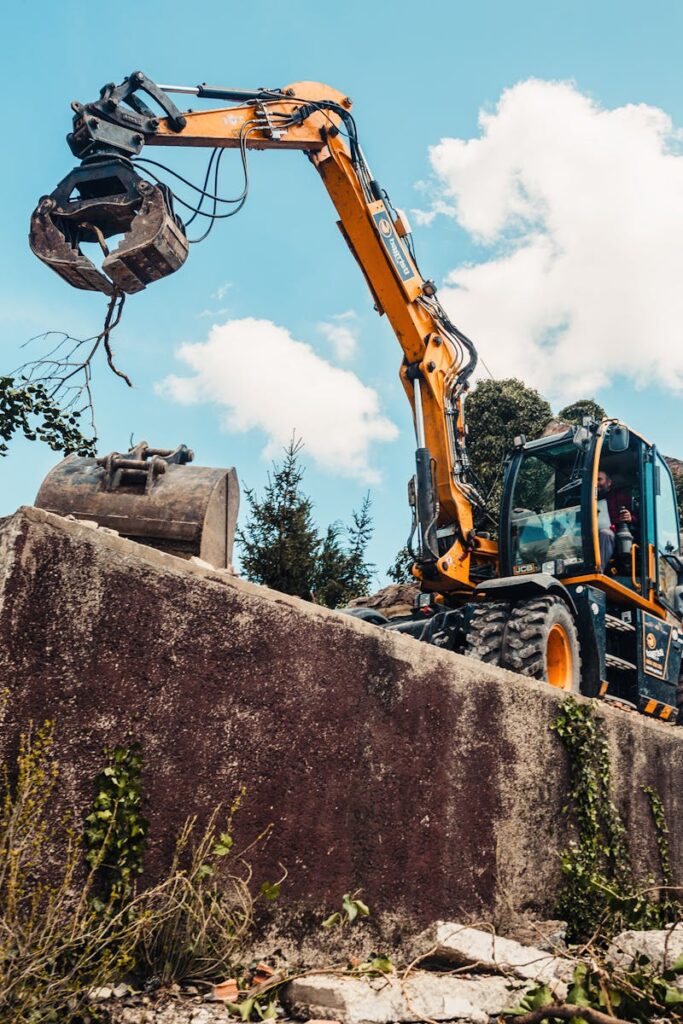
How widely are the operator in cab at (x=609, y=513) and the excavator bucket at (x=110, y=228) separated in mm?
4795

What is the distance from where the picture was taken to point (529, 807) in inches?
188

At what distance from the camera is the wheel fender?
7.37 metres

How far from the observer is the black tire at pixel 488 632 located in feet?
23.2

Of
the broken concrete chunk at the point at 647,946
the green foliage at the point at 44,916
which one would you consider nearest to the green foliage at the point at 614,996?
the broken concrete chunk at the point at 647,946

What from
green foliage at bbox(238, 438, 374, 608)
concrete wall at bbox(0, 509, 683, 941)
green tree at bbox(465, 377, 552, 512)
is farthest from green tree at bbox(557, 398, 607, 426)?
concrete wall at bbox(0, 509, 683, 941)

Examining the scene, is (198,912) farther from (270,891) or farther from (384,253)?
(384,253)

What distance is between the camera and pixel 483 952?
3789mm

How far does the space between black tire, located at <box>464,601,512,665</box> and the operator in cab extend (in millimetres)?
1390

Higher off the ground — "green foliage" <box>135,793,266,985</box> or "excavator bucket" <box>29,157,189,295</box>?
"excavator bucket" <box>29,157,189,295</box>

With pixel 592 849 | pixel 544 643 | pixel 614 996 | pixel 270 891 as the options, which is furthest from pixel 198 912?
pixel 544 643

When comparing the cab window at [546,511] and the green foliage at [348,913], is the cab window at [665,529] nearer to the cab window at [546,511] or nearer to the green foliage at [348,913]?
the cab window at [546,511]

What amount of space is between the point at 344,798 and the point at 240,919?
0.67m

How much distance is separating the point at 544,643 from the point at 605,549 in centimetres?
185

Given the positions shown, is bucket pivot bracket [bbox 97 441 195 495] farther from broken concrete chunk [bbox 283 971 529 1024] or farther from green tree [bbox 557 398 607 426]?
green tree [bbox 557 398 607 426]
